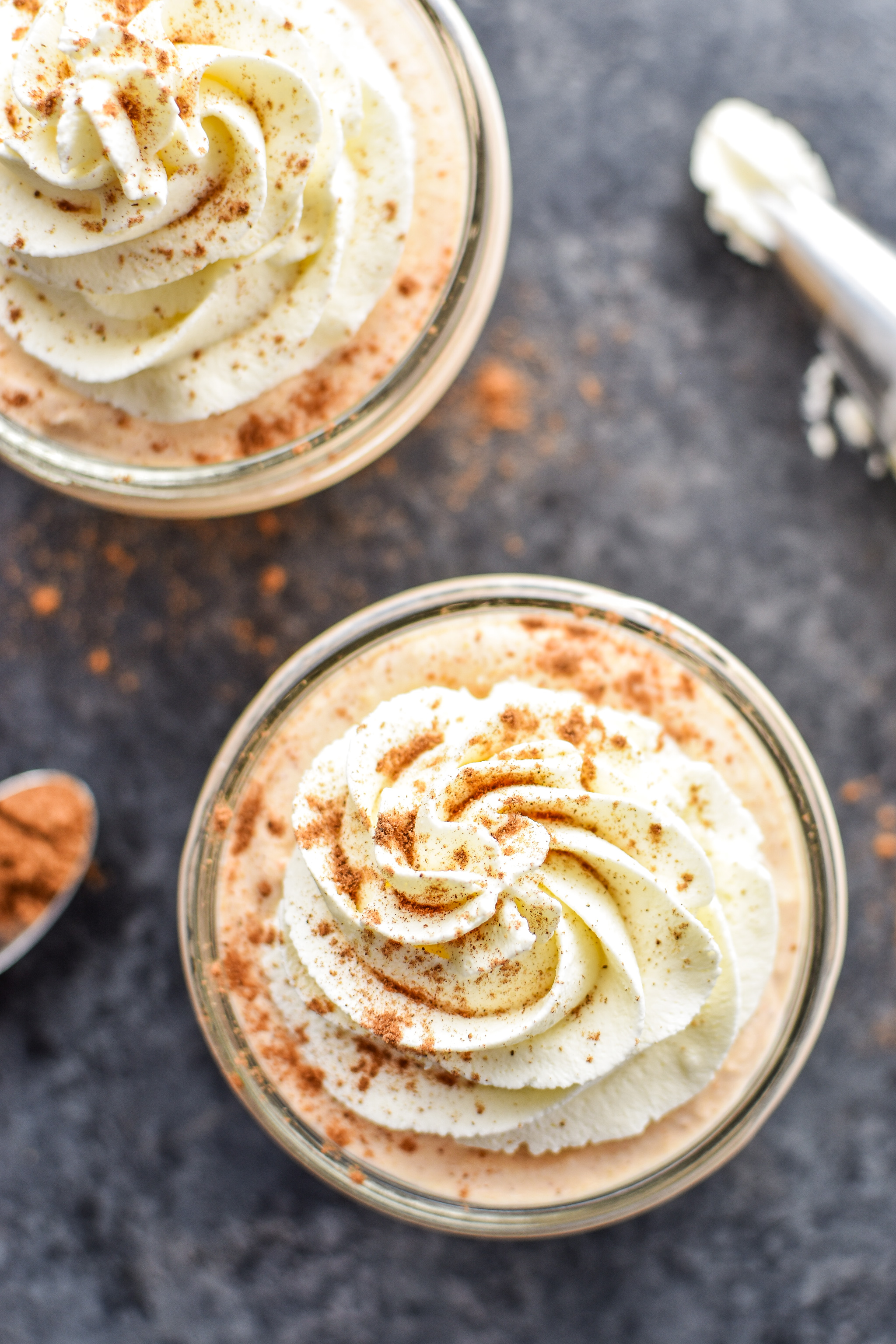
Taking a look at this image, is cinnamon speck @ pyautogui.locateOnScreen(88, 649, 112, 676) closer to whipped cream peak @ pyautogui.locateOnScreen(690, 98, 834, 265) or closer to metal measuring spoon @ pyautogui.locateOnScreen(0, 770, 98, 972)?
metal measuring spoon @ pyautogui.locateOnScreen(0, 770, 98, 972)

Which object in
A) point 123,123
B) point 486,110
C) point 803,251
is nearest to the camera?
point 123,123

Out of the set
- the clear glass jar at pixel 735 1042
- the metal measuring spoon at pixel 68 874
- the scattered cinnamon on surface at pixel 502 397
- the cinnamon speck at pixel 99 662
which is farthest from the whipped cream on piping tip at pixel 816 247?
Answer: the metal measuring spoon at pixel 68 874

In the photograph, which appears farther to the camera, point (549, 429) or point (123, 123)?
point (549, 429)

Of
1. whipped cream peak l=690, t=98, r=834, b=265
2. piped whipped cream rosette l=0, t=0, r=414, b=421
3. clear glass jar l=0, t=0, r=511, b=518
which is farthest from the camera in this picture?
whipped cream peak l=690, t=98, r=834, b=265

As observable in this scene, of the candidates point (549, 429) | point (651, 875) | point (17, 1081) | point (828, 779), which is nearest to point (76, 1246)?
point (17, 1081)

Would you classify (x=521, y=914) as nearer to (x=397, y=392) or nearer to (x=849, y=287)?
(x=397, y=392)

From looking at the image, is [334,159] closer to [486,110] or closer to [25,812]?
[486,110]

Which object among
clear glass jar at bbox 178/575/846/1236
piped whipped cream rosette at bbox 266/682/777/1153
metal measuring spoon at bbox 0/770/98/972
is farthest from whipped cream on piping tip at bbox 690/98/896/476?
metal measuring spoon at bbox 0/770/98/972
